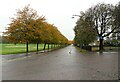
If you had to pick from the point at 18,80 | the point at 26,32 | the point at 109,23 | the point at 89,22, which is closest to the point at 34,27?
the point at 26,32

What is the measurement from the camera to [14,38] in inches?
1807

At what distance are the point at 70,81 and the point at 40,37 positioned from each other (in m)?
39.8

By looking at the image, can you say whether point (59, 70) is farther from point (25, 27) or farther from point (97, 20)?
point (97, 20)

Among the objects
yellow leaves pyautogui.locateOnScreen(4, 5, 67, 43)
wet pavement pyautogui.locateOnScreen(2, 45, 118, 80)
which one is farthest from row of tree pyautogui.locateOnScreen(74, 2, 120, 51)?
wet pavement pyautogui.locateOnScreen(2, 45, 118, 80)

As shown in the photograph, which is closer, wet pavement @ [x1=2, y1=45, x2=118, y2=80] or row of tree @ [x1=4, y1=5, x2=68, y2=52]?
wet pavement @ [x1=2, y1=45, x2=118, y2=80]

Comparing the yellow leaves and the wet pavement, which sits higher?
the yellow leaves

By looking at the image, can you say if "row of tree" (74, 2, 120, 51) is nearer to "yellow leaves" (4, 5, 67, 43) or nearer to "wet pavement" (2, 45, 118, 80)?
"yellow leaves" (4, 5, 67, 43)

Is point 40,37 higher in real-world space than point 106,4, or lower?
lower

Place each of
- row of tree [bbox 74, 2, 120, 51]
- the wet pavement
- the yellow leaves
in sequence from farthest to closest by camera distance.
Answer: row of tree [bbox 74, 2, 120, 51], the yellow leaves, the wet pavement

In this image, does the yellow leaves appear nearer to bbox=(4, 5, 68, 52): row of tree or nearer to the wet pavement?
bbox=(4, 5, 68, 52): row of tree

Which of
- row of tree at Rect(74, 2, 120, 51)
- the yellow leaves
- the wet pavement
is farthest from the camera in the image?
row of tree at Rect(74, 2, 120, 51)

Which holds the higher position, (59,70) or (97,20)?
(97,20)

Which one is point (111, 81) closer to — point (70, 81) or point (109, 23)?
point (70, 81)

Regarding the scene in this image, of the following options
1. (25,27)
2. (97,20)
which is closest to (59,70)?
(25,27)
